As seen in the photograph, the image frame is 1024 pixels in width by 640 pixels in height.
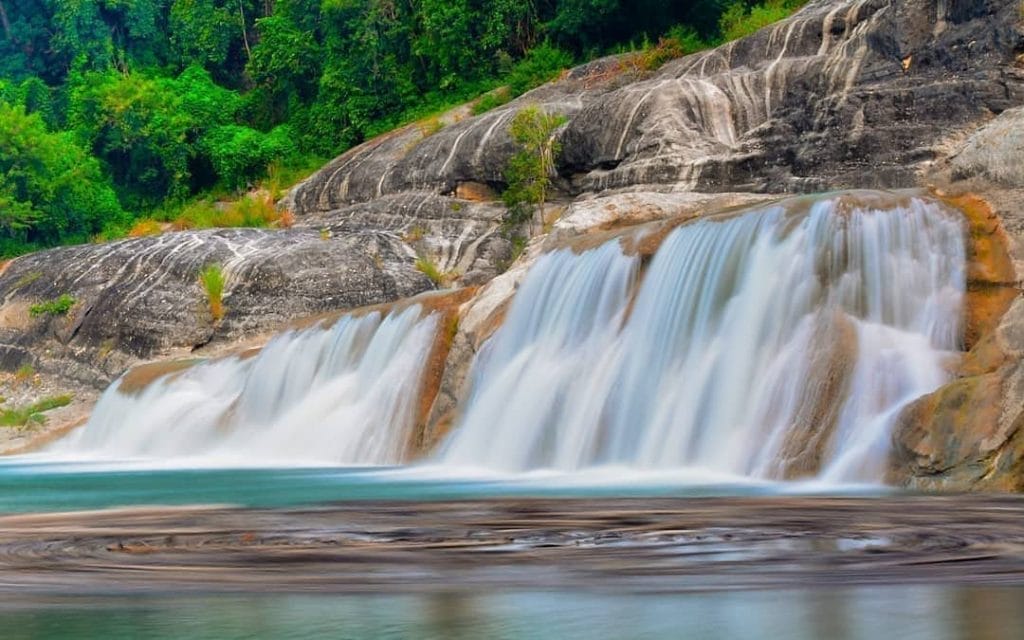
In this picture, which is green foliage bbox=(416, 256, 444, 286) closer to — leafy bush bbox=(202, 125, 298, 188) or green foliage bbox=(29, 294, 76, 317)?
green foliage bbox=(29, 294, 76, 317)

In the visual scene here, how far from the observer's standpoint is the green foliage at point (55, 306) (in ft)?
103

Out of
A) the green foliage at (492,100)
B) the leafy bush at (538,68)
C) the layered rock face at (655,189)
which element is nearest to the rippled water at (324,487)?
the layered rock face at (655,189)

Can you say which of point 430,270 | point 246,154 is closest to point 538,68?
point 430,270

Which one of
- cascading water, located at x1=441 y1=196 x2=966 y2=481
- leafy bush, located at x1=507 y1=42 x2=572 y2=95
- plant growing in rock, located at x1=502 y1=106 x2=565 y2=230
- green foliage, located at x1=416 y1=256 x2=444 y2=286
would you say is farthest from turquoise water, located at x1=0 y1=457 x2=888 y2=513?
leafy bush, located at x1=507 y1=42 x2=572 y2=95

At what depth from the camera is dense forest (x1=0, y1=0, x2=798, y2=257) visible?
128ft

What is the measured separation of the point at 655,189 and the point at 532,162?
4.85 meters

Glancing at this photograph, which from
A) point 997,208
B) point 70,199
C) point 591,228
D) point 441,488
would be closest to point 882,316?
point 997,208

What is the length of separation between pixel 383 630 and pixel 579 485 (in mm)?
7803

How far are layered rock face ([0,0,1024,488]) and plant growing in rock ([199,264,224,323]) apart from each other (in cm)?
24

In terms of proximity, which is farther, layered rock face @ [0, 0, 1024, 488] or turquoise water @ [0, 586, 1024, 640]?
layered rock face @ [0, 0, 1024, 488]

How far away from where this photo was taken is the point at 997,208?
15523 millimetres

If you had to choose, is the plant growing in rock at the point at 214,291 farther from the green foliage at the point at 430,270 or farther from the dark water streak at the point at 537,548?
the dark water streak at the point at 537,548

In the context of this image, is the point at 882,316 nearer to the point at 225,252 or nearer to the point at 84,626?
the point at 84,626

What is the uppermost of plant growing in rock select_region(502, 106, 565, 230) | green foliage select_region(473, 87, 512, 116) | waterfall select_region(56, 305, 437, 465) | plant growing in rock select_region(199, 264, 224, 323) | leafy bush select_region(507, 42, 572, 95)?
leafy bush select_region(507, 42, 572, 95)
